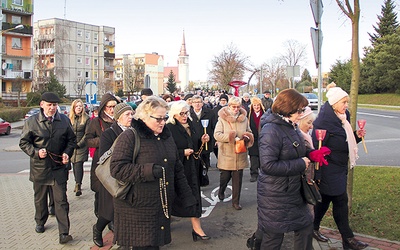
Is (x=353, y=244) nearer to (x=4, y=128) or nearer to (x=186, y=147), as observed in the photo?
(x=186, y=147)

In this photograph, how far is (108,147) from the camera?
16.5ft

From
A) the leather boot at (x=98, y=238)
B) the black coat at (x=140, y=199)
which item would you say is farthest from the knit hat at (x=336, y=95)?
the leather boot at (x=98, y=238)

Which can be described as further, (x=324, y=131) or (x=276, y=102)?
(x=324, y=131)

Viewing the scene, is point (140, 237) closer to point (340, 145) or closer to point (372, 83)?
point (340, 145)

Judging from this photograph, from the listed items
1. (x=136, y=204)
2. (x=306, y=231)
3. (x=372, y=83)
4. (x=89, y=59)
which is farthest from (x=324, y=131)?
(x=89, y=59)

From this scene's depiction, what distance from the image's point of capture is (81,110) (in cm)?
876

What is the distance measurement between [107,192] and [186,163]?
4.19ft

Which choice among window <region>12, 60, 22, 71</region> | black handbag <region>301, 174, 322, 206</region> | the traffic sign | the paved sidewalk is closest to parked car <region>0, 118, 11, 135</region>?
the traffic sign

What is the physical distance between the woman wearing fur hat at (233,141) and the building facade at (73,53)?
210ft

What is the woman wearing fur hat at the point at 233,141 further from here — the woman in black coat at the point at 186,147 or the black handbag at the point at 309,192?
the black handbag at the point at 309,192

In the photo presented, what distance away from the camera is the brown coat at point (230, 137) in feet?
24.1

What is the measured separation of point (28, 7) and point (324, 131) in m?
60.6

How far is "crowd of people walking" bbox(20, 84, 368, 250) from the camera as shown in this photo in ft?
12.4

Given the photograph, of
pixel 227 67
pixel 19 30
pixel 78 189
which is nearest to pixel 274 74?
pixel 227 67
